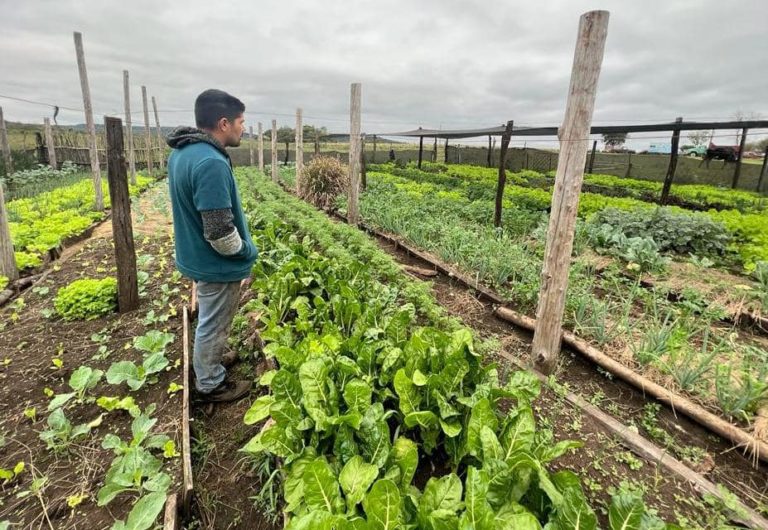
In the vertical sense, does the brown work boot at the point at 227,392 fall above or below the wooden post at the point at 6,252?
below

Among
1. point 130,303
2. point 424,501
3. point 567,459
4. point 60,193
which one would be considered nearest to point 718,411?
point 567,459

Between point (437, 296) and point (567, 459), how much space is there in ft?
9.18

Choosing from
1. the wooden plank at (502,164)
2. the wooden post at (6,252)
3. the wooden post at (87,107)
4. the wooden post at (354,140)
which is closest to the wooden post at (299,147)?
the wooden post at (354,140)

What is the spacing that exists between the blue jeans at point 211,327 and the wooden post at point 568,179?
2507mm

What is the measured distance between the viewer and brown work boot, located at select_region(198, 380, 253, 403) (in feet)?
9.84

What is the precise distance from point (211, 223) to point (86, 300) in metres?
2.55

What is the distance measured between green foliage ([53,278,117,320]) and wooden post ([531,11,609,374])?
14.3 ft

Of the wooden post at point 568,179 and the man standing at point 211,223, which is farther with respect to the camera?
the wooden post at point 568,179

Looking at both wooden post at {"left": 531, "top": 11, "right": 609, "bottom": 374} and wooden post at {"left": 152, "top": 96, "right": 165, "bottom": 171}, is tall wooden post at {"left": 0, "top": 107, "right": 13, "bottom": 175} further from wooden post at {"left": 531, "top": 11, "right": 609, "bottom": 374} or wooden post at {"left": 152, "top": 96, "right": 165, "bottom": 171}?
wooden post at {"left": 531, "top": 11, "right": 609, "bottom": 374}

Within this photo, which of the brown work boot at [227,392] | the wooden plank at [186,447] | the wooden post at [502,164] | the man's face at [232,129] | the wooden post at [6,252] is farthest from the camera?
the wooden post at [502,164]

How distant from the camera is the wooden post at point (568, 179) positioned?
2682mm

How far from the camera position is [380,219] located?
27.4 ft

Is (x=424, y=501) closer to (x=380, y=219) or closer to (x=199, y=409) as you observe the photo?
(x=199, y=409)

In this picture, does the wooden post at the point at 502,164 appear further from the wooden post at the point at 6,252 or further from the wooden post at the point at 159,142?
the wooden post at the point at 159,142
